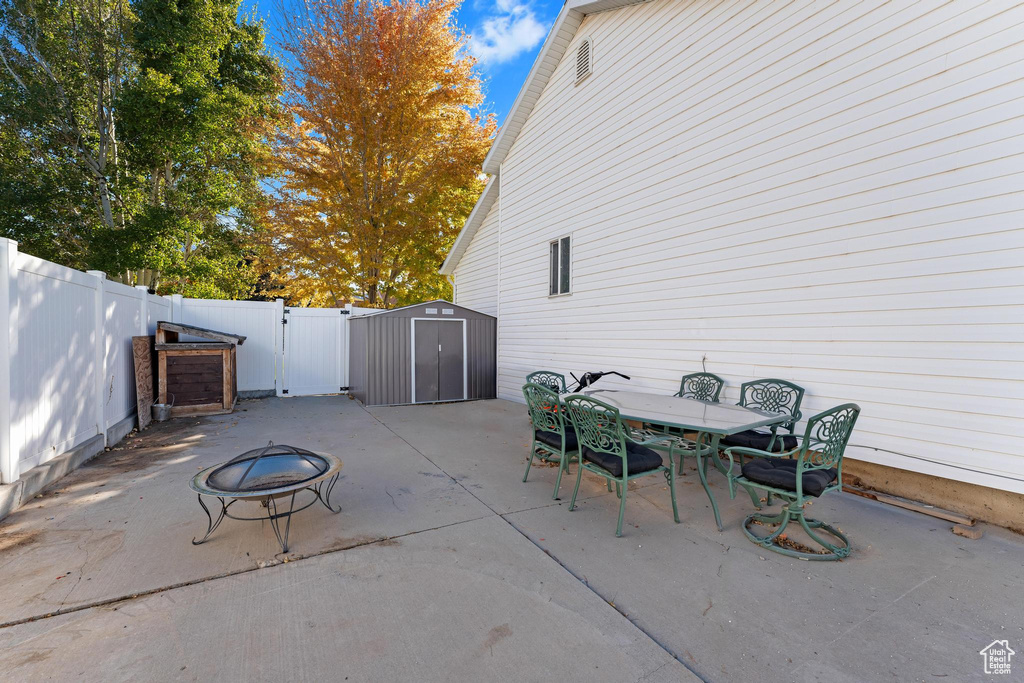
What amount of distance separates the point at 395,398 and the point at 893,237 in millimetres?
7987

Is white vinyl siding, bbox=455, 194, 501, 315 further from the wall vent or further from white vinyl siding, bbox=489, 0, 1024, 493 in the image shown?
white vinyl siding, bbox=489, 0, 1024, 493

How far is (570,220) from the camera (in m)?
7.64

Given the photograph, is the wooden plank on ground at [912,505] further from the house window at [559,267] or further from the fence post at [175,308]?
the fence post at [175,308]

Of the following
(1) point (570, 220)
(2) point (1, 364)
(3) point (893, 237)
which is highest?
(1) point (570, 220)

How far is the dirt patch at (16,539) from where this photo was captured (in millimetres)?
2731

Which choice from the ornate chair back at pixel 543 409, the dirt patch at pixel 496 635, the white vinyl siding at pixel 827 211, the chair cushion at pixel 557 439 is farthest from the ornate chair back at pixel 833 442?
the dirt patch at pixel 496 635

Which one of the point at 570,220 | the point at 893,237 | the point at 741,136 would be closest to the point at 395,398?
the point at 570,220

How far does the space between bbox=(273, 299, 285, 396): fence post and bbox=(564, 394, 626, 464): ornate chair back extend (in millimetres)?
8628

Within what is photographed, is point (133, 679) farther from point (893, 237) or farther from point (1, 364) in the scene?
point (893, 237)

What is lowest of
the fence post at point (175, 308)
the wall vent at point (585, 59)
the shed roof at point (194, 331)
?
the shed roof at point (194, 331)

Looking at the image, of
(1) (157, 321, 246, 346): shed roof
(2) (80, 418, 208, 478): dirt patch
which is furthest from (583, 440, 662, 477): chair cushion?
(1) (157, 321, 246, 346): shed roof

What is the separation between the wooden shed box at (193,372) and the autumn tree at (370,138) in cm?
600

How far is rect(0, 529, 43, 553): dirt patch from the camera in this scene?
2731mm

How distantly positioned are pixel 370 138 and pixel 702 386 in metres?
12.3
